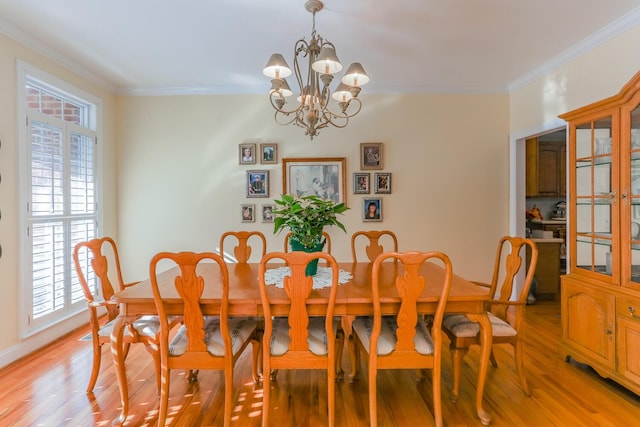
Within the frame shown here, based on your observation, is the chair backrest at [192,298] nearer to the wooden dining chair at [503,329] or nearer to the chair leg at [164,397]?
the chair leg at [164,397]

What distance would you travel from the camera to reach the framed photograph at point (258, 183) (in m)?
4.14

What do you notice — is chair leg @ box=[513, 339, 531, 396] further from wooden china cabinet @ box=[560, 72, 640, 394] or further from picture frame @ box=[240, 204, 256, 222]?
picture frame @ box=[240, 204, 256, 222]

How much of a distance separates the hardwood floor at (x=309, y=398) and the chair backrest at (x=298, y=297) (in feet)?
1.62

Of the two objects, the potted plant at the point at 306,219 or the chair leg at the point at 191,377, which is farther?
the chair leg at the point at 191,377

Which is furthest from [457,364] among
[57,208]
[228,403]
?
[57,208]

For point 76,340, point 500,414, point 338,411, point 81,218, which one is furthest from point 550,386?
point 81,218

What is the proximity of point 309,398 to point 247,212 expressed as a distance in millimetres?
2442

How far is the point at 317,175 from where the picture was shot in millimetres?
4137

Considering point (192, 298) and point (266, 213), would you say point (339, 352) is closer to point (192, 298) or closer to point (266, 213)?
point (192, 298)

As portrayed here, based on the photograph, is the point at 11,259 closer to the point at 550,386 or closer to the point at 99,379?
the point at 99,379

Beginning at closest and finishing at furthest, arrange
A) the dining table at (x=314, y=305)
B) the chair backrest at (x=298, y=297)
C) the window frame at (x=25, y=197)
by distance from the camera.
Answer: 1. the chair backrest at (x=298, y=297)
2. the dining table at (x=314, y=305)
3. the window frame at (x=25, y=197)

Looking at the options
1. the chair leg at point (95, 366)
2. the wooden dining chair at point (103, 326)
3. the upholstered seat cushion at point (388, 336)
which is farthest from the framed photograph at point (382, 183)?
the chair leg at point (95, 366)

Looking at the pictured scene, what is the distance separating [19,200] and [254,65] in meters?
2.40

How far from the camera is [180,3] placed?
242 centimetres
